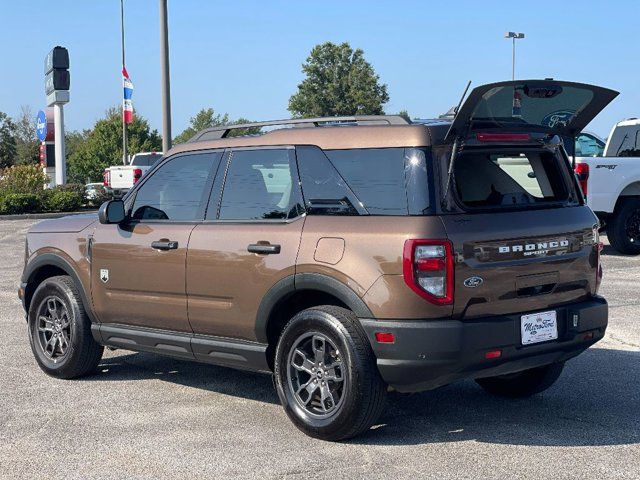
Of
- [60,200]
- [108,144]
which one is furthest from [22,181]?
[108,144]

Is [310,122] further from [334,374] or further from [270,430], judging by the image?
[270,430]

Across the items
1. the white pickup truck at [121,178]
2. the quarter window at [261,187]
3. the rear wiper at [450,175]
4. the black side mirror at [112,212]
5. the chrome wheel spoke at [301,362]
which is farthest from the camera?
the white pickup truck at [121,178]

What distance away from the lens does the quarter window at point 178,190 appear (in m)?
6.30

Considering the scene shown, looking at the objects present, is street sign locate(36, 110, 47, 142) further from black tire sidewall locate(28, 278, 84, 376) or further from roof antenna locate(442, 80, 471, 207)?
roof antenna locate(442, 80, 471, 207)

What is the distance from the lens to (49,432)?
5602mm

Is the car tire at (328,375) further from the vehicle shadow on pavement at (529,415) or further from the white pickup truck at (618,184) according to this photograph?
the white pickup truck at (618,184)

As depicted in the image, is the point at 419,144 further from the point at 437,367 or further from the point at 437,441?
the point at 437,441

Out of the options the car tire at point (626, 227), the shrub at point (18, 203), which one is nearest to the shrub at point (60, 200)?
the shrub at point (18, 203)

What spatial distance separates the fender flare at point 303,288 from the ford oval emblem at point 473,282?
55 centimetres

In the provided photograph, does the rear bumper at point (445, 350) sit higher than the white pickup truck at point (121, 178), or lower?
lower

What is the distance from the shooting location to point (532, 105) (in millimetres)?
5773

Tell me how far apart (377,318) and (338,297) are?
0.95ft

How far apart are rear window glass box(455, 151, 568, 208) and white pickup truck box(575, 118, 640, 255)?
29.3 feet

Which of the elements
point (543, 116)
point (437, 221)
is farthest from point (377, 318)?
point (543, 116)
